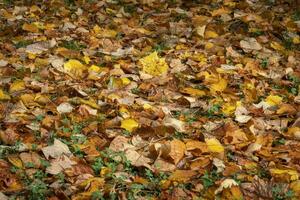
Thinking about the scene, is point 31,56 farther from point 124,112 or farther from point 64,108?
point 124,112

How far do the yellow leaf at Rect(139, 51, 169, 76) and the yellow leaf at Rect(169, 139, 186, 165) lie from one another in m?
1.23

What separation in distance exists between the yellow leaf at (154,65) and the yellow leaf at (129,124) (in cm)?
91

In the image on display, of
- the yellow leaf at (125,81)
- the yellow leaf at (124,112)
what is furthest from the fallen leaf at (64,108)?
the yellow leaf at (125,81)

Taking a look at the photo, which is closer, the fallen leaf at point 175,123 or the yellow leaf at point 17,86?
the fallen leaf at point 175,123

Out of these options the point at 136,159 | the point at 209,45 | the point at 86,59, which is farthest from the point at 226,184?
the point at 209,45

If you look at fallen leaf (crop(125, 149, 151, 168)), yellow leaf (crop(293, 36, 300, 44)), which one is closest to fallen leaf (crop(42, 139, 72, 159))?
fallen leaf (crop(125, 149, 151, 168))

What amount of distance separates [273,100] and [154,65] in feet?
3.72

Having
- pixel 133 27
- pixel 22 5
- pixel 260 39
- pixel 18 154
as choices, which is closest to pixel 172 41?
pixel 133 27

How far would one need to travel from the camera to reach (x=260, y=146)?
3.43 meters

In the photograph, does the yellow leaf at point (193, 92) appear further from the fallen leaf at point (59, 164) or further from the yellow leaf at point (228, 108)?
the fallen leaf at point (59, 164)

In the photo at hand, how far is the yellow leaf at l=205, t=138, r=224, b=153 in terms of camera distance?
3367 millimetres

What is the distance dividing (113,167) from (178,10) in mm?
3152

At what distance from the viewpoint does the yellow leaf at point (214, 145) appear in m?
3.37

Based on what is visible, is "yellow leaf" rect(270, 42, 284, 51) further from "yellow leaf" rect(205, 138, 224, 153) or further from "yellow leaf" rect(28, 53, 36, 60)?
"yellow leaf" rect(28, 53, 36, 60)
